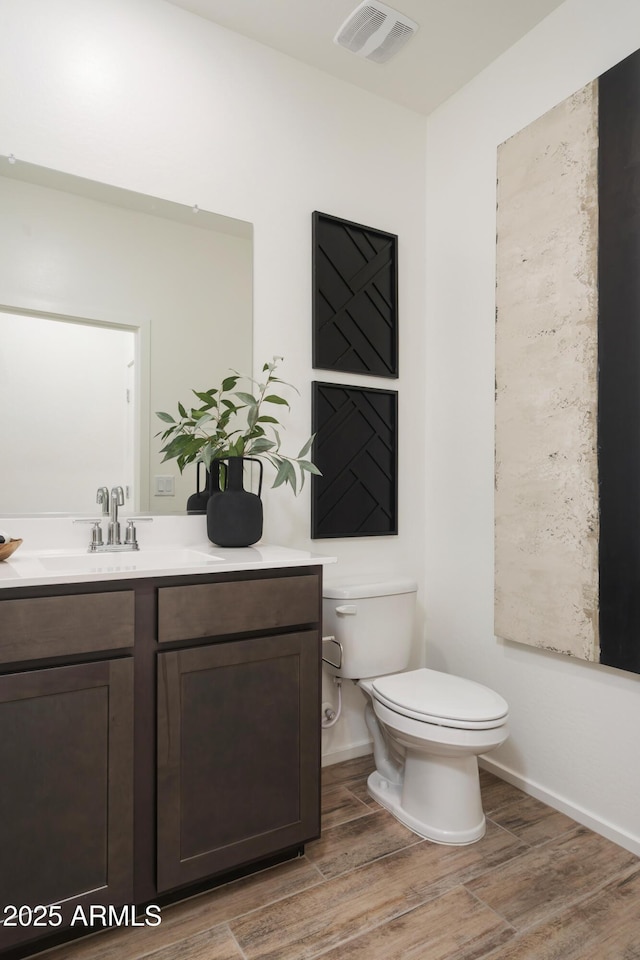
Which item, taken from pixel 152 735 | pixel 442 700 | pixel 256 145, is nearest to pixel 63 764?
pixel 152 735

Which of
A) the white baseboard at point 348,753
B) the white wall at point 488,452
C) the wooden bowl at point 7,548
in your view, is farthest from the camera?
the white baseboard at point 348,753

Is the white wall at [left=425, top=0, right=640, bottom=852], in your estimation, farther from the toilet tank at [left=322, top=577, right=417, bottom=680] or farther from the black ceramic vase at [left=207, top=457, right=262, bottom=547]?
the black ceramic vase at [left=207, top=457, right=262, bottom=547]

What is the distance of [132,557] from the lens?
1.61 meters

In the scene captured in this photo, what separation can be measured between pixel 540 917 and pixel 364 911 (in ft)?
1.43

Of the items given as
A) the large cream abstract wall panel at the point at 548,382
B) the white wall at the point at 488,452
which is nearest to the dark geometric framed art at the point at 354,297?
the white wall at the point at 488,452

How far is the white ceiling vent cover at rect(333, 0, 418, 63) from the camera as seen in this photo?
1.91 meters

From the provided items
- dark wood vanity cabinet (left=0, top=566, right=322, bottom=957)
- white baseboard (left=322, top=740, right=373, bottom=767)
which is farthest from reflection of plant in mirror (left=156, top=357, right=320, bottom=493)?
white baseboard (left=322, top=740, right=373, bottom=767)

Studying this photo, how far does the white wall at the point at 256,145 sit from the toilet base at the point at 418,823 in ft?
1.01

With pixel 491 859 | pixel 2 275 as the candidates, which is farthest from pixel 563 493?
pixel 2 275

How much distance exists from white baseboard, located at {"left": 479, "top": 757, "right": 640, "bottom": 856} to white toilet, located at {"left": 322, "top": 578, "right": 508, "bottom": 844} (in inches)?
11.9

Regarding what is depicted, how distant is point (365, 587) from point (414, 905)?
923 mm

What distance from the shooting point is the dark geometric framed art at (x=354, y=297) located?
2219mm

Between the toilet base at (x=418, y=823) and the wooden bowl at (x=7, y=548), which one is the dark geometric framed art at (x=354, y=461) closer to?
the toilet base at (x=418, y=823)

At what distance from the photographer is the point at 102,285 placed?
6.01 feet
